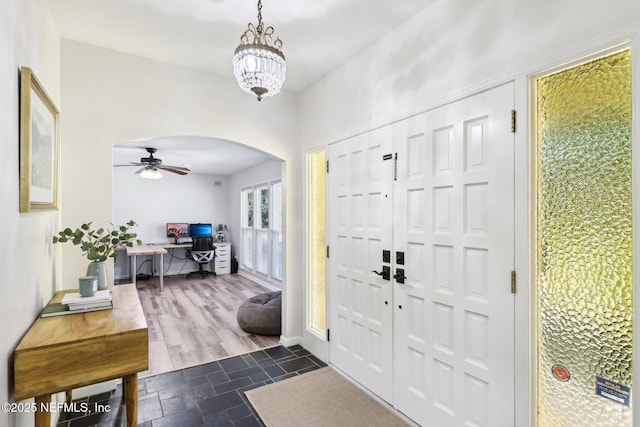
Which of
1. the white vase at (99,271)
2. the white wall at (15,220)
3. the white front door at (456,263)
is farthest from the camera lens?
the white vase at (99,271)

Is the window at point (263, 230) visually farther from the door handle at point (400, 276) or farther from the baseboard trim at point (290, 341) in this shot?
the door handle at point (400, 276)

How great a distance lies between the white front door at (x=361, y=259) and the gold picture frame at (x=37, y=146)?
207 centimetres

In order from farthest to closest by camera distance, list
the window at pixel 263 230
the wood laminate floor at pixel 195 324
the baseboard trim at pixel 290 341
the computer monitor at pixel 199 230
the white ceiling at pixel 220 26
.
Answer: the computer monitor at pixel 199 230 < the window at pixel 263 230 < the baseboard trim at pixel 290 341 < the wood laminate floor at pixel 195 324 < the white ceiling at pixel 220 26

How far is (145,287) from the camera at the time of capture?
6.67m

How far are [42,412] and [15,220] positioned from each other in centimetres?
88

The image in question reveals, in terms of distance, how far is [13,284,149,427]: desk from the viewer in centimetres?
144

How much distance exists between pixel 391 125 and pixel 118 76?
7.50 ft

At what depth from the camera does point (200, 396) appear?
2609 mm

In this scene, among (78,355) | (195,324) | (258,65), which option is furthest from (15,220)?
(195,324)

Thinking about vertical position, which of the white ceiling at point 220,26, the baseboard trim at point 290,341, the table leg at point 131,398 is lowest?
the baseboard trim at point 290,341

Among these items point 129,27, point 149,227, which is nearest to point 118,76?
point 129,27

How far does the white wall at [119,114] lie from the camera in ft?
8.44

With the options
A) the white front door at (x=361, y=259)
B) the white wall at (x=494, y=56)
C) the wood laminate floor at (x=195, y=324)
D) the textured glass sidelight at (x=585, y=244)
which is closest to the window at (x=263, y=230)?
the wood laminate floor at (x=195, y=324)

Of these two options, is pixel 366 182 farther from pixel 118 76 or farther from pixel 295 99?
pixel 118 76
